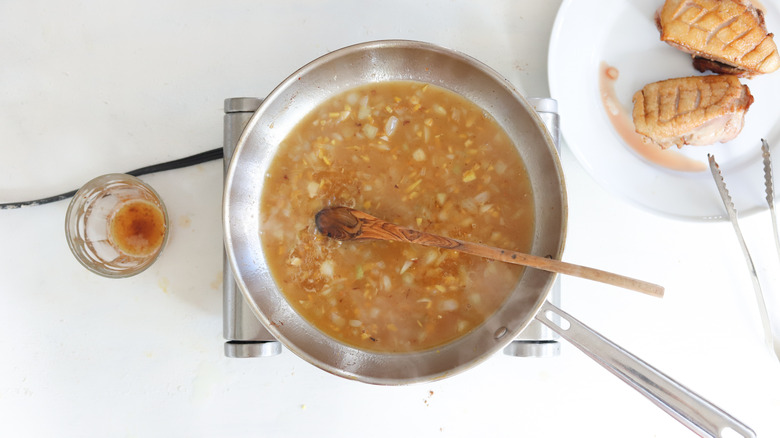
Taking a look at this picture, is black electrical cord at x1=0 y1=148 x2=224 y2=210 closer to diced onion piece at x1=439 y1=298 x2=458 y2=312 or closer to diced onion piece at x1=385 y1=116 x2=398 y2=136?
diced onion piece at x1=385 y1=116 x2=398 y2=136

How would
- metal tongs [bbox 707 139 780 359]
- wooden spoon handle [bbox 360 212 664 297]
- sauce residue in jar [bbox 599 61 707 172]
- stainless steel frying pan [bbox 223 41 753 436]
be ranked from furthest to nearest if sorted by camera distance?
sauce residue in jar [bbox 599 61 707 172] < metal tongs [bbox 707 139 780 359] < stainless steel frying pan [bbox 223 41 753 436] < wooden spoon handle [bbox 360 212 664 297]

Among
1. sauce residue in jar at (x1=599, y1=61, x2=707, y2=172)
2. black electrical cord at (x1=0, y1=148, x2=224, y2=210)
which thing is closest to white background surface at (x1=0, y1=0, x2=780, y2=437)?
black electrical cord at (x1=0, y1=148, x2=224, y2=210)

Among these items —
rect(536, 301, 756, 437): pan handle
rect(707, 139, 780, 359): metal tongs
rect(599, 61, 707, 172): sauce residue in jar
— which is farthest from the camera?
rect(599, 61, 707, 172): sauce residue in jar

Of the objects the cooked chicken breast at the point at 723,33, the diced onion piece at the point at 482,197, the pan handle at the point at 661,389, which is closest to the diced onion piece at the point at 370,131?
the diced onion piece at the point at 482,197

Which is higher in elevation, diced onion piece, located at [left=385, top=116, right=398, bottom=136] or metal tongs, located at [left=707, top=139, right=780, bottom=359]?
diced onion piece, located at [left=385, top=116, right=398, bottom=136]

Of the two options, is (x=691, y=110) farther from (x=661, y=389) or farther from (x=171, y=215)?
(x=171, y=215)

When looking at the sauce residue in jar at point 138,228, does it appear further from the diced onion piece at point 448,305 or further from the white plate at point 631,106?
the white plate at point 631,106

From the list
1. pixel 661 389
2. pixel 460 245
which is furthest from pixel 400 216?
pixel 661 389
